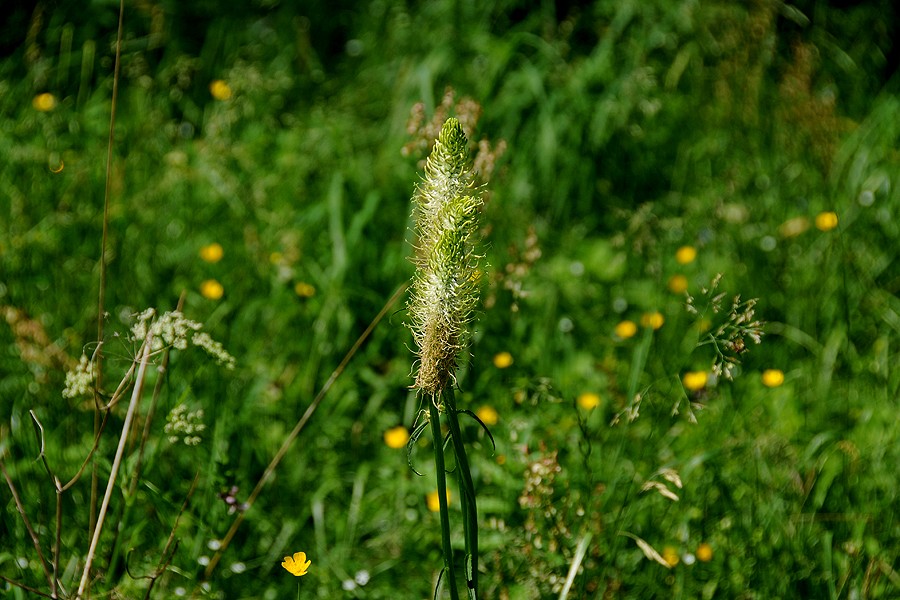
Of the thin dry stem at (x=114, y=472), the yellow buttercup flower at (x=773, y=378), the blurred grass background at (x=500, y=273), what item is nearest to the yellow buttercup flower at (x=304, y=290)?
the blurred grass background at (x=500, y=273)

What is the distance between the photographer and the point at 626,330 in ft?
8.49

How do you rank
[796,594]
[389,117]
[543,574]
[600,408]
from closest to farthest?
[543,574] < [796,594] < [600,408] < [389,117]

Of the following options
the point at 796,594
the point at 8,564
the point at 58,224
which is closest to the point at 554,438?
the point at 796,594

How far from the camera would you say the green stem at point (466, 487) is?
3.84 ft

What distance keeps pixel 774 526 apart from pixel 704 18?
2395 mm

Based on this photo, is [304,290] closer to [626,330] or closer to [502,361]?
[502,361]

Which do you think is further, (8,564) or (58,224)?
(58,224)

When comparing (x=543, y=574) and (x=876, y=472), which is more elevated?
(x=543, y=574)

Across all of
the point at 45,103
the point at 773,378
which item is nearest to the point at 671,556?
the point at 773,378

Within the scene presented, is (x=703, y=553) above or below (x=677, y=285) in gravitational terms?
above

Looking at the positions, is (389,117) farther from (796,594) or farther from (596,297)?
(796,594)

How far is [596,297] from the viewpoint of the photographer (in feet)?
9.31

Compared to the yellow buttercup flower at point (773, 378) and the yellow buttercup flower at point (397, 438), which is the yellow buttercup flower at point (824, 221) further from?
the yellow buttercup flower at point (397, 438)

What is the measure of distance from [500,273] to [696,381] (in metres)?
0.57
